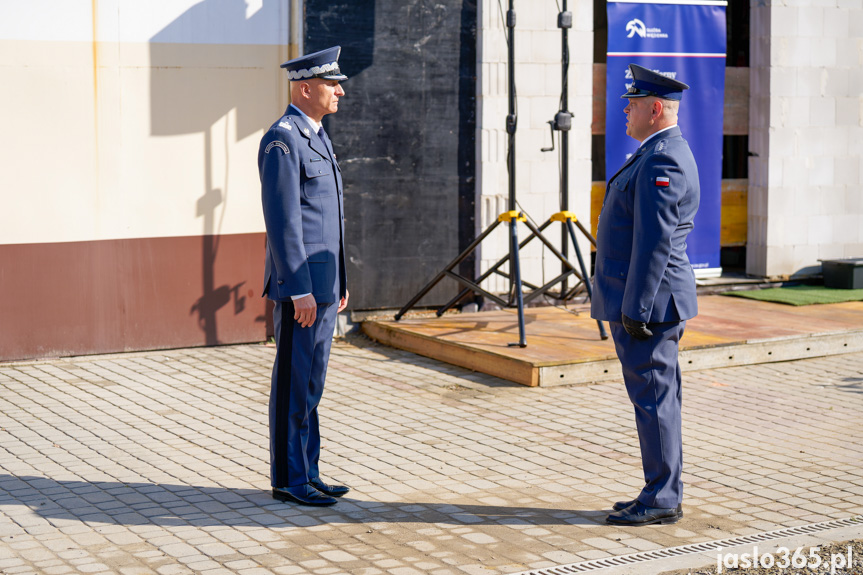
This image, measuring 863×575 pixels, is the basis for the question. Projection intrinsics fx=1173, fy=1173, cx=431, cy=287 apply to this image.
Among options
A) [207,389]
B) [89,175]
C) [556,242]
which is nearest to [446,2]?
[556,242]

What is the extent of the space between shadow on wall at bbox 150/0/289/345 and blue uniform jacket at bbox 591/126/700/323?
487cm

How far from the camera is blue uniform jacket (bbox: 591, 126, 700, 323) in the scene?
5.27 m

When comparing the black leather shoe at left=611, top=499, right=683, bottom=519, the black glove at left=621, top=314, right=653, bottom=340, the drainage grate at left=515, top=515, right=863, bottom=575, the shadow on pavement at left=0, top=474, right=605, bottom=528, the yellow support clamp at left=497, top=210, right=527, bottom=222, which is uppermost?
the yellow support clamp at left=497, top=210, right=527, bottom=222

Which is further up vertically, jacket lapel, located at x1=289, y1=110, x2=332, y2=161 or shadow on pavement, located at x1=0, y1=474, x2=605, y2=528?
jacket lapel, located at x1=289, y1=110, x2=332, y2=161

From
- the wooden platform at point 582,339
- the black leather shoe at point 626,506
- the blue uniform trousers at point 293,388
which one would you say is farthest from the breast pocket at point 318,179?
the wooden platform at point 582,339

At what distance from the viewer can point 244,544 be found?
5145 millimetres

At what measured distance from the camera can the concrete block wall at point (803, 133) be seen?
11930mm

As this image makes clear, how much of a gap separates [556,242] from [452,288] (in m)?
1.11

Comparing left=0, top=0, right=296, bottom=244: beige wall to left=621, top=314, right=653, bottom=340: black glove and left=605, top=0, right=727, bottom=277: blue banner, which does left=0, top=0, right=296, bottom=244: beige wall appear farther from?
left=621, top=314, right=653, bottom=340: black glove

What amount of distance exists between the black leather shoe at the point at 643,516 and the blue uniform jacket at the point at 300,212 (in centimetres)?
172

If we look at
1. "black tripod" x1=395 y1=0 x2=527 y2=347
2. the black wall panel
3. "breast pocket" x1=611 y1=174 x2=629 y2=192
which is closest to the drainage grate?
"breast pocket" x1=611 y1=174 x2=629 y2=192

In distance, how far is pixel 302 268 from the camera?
5594mm

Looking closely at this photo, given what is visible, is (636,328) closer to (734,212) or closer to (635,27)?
(635,27)

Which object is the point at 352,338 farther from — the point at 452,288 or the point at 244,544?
the point at 244,544
